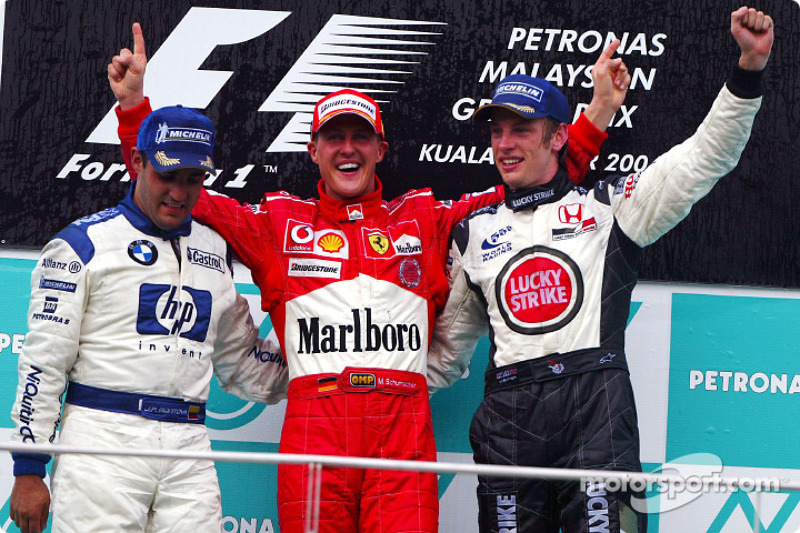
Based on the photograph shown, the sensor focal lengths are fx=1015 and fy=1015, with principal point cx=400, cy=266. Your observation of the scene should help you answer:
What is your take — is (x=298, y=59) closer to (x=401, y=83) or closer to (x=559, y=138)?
(x=401, y=83)

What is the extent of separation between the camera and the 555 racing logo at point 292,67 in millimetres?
3670

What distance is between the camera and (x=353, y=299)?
9.91ft

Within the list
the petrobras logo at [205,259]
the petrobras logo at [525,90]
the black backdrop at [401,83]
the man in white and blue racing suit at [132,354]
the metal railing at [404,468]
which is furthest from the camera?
the black backdrop at [401,83]

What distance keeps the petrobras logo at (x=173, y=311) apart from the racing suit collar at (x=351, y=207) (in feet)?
1.57

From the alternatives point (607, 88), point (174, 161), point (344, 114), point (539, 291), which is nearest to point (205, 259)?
point (174, 161)

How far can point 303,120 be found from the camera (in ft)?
12.1

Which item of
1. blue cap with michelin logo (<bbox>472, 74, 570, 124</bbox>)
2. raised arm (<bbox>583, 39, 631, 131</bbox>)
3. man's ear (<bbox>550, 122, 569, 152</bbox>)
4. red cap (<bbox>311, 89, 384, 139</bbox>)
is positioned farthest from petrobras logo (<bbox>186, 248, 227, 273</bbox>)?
raised arm (<bbox>583, 39, 631, 131</bbox>)

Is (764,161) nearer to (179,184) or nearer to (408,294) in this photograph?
(408,294)

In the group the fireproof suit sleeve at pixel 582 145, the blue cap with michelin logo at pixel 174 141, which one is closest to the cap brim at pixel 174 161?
the blue cap with michelin logo at pixel 174 141

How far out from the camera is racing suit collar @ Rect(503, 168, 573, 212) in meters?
3.01

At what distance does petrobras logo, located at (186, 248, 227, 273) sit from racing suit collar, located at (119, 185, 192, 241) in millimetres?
60

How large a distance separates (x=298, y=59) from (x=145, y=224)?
1082 mm

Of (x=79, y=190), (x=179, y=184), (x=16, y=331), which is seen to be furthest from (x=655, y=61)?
(x=16, y=331)

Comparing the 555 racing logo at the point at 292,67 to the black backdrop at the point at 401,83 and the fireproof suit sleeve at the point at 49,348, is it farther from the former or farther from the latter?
the fireproof suit sleeve at the point at 49,348
